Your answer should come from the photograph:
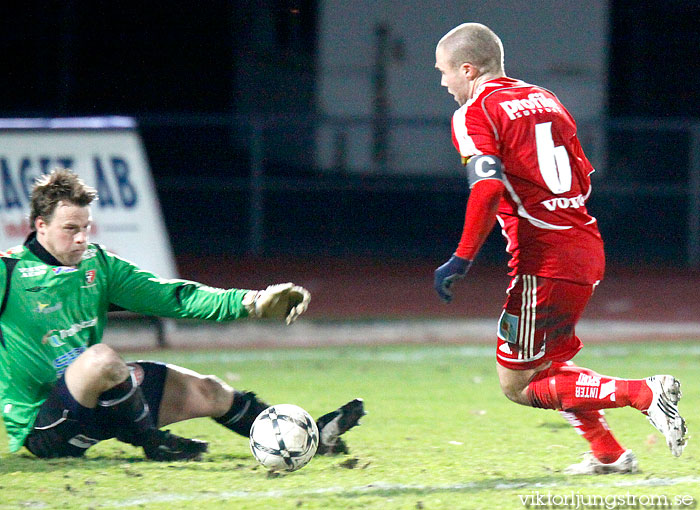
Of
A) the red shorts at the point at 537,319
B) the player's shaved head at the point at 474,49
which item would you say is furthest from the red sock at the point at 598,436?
the player's shaved head at the point at 474,49

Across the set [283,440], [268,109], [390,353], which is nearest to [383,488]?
[283,440]

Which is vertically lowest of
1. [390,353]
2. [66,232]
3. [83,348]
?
[390,353]

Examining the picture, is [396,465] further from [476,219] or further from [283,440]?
[476,219]

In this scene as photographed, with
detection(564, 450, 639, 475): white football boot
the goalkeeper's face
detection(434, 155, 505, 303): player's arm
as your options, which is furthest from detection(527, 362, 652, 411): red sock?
the goalkeeper's face

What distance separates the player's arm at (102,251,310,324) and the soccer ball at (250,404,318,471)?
0.43 m

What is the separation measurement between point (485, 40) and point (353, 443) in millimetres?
2068

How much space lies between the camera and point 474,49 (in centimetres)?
491

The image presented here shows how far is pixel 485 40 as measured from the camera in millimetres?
4926

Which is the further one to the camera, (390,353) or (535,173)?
(390,353)

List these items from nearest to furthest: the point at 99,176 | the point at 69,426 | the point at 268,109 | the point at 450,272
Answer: the point at 450,272 < the point at 69,426 < the point at 99,176 < the point at 268,109

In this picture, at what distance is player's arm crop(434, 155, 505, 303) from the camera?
4.56m

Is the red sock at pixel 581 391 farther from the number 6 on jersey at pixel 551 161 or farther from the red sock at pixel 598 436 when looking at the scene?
the number 6 on jersey at pixel 551 161

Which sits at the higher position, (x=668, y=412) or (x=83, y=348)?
(x=83, y=348)

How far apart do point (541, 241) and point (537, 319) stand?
0.32m
